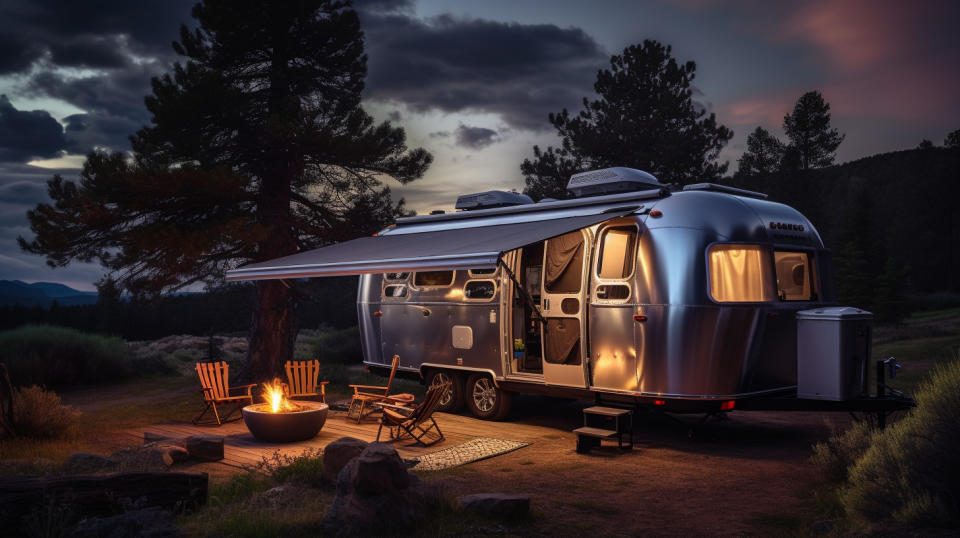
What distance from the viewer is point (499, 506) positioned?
17.3 ft

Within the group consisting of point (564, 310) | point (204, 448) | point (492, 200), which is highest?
point (492, 200)

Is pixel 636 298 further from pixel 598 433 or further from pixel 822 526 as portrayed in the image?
pixel 822 526

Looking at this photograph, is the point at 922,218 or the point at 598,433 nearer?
the point at 598,433

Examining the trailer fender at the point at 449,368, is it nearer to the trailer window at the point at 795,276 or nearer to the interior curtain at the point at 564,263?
the interior curtain at the point at 564,263

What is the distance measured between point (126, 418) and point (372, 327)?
3974mm

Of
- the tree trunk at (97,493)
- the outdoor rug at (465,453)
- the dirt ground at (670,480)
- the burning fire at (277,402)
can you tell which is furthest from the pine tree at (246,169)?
the tree trunk at (97,493)

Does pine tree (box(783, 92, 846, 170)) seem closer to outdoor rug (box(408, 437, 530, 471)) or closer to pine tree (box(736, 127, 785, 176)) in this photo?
pine tree (box(736, 127, 785, 176))

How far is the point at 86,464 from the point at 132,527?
2.79 metres

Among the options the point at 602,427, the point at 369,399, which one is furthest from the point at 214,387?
the point at 602,427

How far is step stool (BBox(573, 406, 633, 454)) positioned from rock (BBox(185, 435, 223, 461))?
3925mm

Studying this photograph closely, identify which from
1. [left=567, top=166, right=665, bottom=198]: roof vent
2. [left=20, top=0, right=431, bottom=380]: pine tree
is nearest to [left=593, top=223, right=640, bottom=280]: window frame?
[left=567, top=166, right=665, bottom=198]: roof vent

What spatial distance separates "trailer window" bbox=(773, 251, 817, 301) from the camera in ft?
28.2

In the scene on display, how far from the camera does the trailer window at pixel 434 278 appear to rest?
10.7m

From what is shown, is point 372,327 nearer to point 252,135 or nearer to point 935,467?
point 252,135
